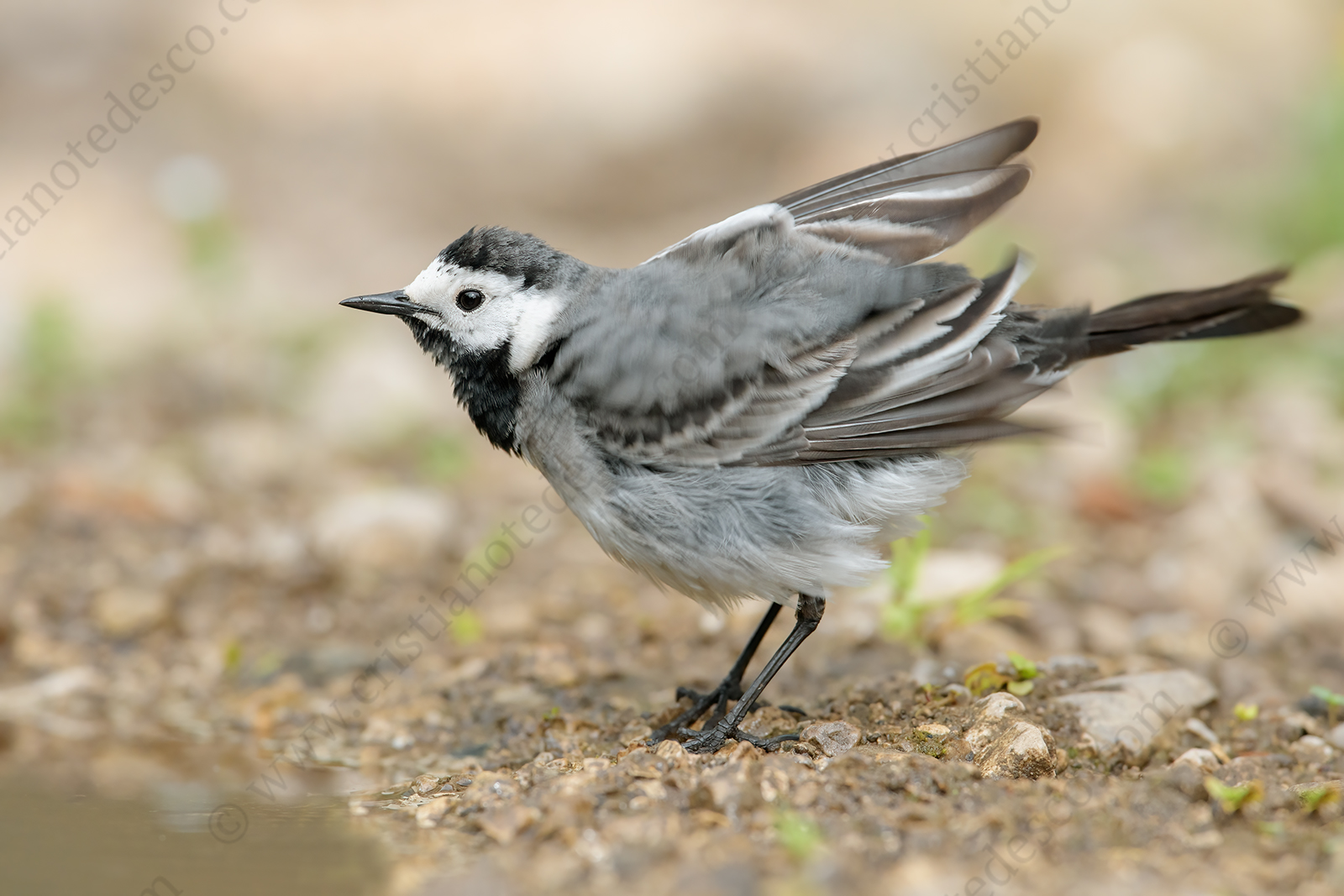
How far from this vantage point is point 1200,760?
154 inches

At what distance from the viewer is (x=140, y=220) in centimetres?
1135

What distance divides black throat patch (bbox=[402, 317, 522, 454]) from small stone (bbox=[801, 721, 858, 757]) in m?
1.53

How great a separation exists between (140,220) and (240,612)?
6.69 metres

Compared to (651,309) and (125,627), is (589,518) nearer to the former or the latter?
(651,309)

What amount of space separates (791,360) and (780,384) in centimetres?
9

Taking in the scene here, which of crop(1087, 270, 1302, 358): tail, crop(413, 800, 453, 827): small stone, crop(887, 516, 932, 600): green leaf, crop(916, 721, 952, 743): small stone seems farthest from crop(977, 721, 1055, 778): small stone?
crop(413, 800, 453, 827): small stone

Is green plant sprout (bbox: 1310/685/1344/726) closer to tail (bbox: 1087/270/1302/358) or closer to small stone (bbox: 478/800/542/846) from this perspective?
tail (bbox: 1087/270/1302/358)

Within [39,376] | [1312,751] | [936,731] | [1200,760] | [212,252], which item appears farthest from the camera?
[39,376]

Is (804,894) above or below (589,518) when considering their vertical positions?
below

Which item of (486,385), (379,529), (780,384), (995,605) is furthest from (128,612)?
(995,605)

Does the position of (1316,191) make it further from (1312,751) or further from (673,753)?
(673,753)

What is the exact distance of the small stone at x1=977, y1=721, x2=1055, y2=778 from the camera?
3811 millimetres

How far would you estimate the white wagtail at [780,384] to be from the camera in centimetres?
424

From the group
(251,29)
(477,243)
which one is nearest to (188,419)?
(477,243)
